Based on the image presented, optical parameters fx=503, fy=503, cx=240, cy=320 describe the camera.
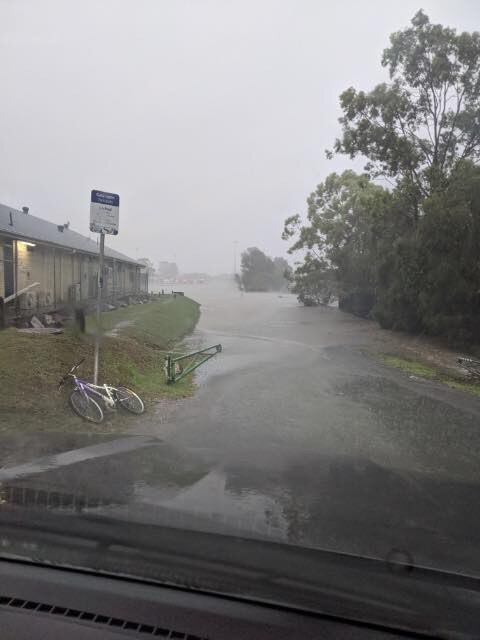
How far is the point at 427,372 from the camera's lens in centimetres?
1312

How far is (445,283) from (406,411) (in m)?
11.1

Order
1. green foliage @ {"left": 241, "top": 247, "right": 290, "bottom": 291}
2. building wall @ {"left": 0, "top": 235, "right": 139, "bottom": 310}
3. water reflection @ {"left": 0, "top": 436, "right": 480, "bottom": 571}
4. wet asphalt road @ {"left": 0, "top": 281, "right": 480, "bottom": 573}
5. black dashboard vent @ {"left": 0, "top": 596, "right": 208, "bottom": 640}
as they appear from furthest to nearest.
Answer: green foliage @ {"left": 241, "top": 247, "right": 290, "bottom": 291}
building wall @ {"left": 0, "top": 235, "right": 139, "bottom": 310}
wet asphalt road @ {"left": 0, "top": 281, "right": 480, "bottom": 573}
water reflection @ {"left": 0, "top": 436, "right": 480, "bottom": 571}
black dashboard vent @ {"left": 0, "top": 596, "right": 208, "bottom": 640}

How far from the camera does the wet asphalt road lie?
10.3ft

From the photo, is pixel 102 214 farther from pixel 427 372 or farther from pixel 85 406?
pixel 427 372

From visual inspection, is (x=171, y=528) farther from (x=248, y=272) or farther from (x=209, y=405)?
(x=248, y=272)

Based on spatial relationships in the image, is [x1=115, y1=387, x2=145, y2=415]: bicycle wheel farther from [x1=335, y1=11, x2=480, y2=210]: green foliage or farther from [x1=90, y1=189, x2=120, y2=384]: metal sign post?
[x1=335, y1=11, x2=480, y2=210]: green foliage

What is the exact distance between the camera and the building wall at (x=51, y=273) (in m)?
17.2

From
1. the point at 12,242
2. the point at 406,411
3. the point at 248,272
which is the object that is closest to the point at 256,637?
the point at 406,411

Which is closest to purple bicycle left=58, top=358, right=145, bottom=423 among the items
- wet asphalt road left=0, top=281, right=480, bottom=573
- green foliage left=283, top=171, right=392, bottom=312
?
wet asphalt road left=0, top=281, right=480, bottom=573

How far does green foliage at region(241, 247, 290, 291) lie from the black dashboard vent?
299ft

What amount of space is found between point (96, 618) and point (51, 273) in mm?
19228

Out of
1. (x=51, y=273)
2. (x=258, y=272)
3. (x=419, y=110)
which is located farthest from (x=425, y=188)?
(x=258, y=272)

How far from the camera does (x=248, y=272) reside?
3728 inches

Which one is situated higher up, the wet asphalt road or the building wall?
the building wall
